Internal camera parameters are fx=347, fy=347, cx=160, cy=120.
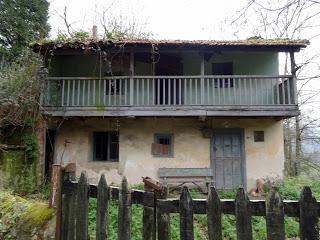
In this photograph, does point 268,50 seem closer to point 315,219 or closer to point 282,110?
point 282,110

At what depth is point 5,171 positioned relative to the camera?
418 inches

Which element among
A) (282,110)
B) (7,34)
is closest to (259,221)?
(282,110)

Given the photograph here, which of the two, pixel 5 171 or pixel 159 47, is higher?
pixel 159 47

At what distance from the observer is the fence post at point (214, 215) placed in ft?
7.75

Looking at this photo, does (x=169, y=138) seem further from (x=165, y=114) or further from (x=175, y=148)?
(x=165, y=114)

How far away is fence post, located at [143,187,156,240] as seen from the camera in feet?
8.48

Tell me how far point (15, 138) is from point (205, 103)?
643 cm

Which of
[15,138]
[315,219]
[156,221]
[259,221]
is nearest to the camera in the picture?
[315,219]

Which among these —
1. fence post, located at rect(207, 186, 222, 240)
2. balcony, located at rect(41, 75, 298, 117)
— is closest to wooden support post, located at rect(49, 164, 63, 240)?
fence post, located at rect(207, 186, 222, 240)

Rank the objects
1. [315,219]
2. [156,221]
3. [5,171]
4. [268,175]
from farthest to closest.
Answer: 1. [268,175]
2. [5,171]
3. [156,221]
4. [315,219]

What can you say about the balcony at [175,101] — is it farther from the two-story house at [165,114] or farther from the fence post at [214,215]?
the fence post at [214,215]

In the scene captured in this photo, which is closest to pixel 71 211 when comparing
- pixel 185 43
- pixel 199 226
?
pixel 199 226

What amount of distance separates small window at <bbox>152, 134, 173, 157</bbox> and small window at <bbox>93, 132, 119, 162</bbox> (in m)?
1.51

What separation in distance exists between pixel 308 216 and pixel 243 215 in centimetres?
39
